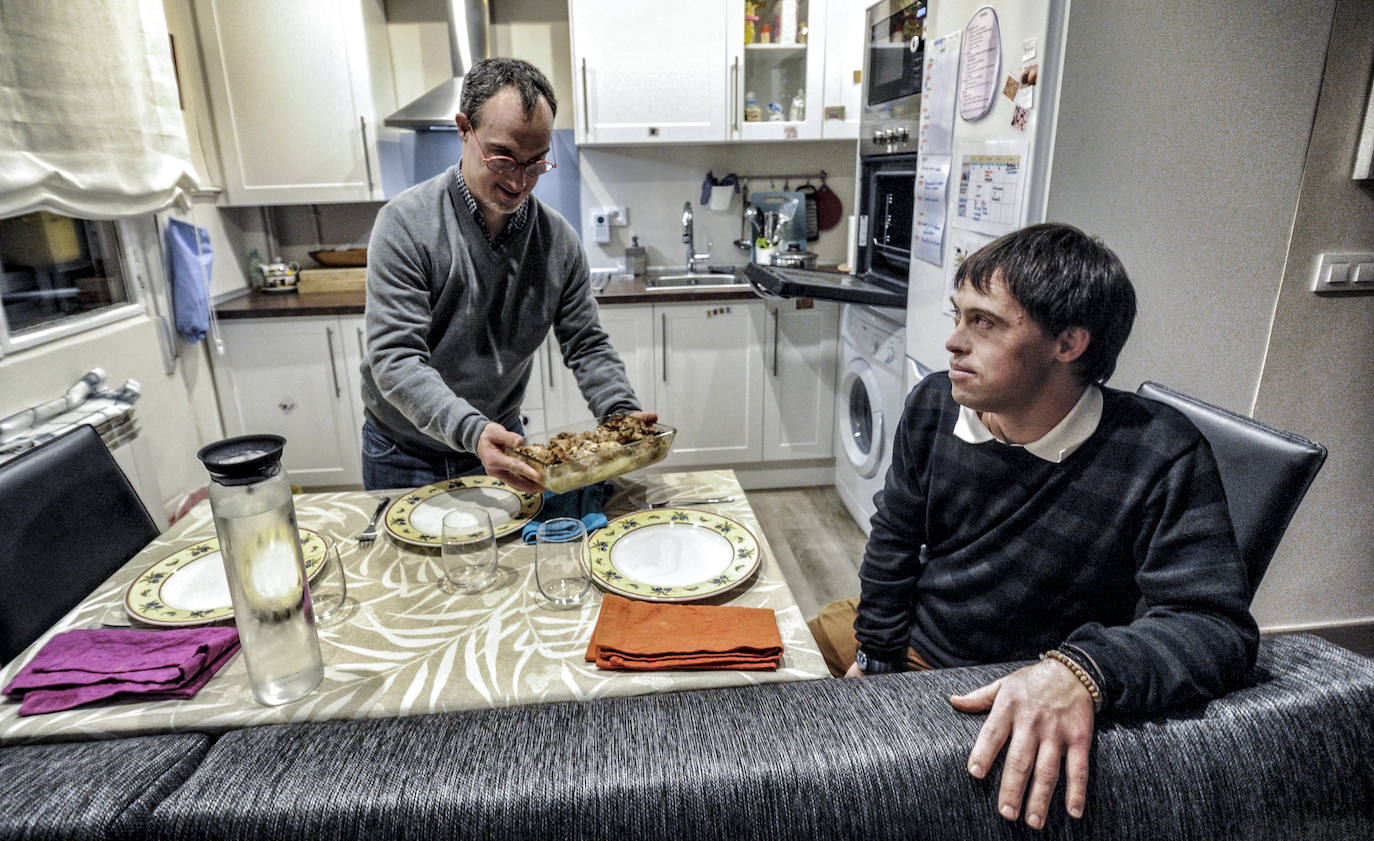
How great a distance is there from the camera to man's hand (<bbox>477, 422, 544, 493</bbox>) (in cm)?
123

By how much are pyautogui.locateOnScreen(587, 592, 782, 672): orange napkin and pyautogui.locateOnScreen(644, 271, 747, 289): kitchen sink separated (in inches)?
100

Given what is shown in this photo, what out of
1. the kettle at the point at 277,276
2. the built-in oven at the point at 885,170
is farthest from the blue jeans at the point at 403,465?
the kettle at the point at 277,276

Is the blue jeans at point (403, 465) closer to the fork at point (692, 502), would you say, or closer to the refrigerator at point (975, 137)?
the fork at point (692, 502)

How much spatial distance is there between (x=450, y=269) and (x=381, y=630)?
32.7 inches

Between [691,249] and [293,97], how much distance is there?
181cm

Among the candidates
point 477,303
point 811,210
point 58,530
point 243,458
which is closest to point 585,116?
point 811,210

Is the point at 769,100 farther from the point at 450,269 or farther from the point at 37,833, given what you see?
the point at 37,833

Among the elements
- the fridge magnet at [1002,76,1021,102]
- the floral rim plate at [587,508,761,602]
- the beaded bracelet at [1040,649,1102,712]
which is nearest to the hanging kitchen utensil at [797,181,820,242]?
the fridge magnet at [1002,76,1021,102]

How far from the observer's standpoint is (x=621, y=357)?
313 centimetres

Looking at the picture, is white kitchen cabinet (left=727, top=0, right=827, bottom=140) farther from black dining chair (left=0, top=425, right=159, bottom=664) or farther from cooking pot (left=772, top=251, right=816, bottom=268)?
black dining chair (left=0, top=425, right=159, bottom=664)

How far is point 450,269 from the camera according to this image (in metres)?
1.57

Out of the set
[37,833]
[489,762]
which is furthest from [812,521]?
[37,833]

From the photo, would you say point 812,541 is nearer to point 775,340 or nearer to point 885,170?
point 775,340

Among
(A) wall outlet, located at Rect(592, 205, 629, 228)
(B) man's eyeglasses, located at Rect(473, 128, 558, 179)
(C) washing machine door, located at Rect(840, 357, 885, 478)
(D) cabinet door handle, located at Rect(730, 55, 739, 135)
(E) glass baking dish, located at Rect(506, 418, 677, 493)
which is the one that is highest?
(D) cabinet door handle, located at Rect(730, 55, 739, 135)
